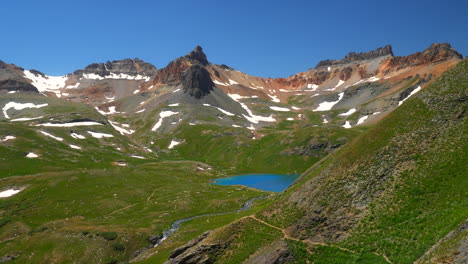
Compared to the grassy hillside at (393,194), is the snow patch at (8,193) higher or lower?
higher

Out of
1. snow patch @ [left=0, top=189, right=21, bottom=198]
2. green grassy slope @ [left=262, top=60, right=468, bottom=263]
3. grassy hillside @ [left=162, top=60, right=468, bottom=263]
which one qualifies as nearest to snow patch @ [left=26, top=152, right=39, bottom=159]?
snow patch @ [left=0, top=189, right=21, bottom=198]

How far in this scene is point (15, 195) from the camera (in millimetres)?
114562

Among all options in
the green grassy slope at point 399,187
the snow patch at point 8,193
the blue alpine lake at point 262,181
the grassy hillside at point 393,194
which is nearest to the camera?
the grassy hillside at point 393,194

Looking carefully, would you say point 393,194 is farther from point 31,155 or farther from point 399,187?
point 31,155

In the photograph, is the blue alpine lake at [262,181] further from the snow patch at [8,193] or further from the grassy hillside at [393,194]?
the grassy hillside at [393,194]

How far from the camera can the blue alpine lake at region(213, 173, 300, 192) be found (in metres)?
143

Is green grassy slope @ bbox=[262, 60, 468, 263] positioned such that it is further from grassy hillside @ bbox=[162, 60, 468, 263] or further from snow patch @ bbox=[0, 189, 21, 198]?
snow patch @ bbox=[0, 189, 21, 198]

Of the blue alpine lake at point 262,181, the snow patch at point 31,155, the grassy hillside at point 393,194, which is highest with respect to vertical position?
the snow patch at point 31,155

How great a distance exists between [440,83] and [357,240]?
103 feet

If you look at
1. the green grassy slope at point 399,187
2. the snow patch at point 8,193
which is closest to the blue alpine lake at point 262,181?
the snow patch at point 8,193

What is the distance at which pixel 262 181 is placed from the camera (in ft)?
518

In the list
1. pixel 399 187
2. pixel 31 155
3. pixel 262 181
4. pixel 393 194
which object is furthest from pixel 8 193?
pixel 399 187

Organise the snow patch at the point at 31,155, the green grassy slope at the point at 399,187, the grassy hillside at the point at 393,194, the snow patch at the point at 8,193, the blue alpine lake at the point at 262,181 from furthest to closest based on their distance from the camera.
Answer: the snow patch at the point at 31,155 < the blue alpine lake at the point at 262,181 < the snow patch at the point at 8,193 < the green grassy slope at the point at 399,187 < the grassy hillside at the point at 393,194

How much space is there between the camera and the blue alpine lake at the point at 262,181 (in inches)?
5625
